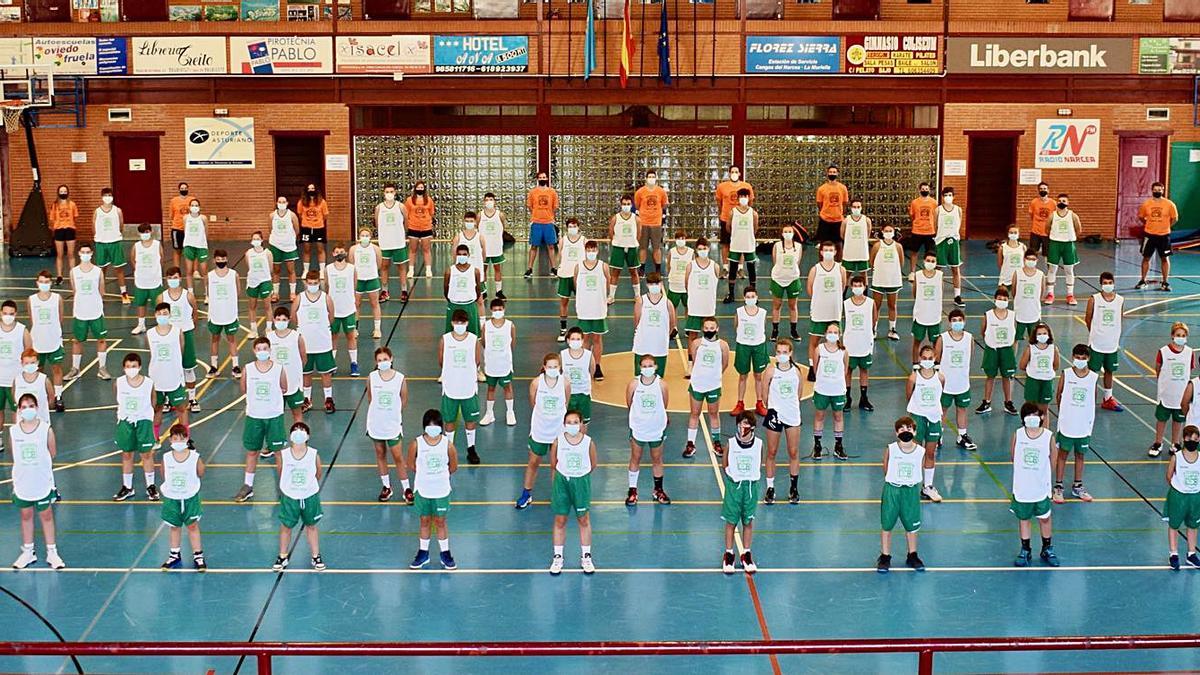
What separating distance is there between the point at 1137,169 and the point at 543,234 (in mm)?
17255

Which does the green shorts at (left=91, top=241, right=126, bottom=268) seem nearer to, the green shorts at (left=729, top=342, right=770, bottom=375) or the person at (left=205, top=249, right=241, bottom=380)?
the person at (left=205, top=249, right=241, bottom=380)

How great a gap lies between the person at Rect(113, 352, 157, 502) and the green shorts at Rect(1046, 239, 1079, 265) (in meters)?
19.3

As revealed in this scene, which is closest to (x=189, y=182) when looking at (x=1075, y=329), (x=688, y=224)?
(x=688, y=224)

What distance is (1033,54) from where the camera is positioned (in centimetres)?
3809

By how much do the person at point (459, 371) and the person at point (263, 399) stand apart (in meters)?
2.20

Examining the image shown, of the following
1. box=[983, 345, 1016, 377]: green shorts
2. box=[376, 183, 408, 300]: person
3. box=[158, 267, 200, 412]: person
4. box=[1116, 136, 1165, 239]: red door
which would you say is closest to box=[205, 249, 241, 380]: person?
box=[158, 267, 200, 412]: person

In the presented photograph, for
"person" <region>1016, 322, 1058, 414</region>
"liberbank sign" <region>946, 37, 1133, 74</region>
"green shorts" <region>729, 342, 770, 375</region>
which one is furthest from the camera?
"liberbank sign" <region>946, 37, 1133, 74</region>

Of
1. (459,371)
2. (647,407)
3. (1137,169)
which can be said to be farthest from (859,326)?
(1137,169)

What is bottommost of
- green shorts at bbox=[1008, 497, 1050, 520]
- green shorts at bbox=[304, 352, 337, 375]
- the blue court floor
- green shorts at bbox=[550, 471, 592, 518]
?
the blue court floor

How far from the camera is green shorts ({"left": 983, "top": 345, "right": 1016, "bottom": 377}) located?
2223 cm

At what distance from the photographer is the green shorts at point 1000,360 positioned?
72.9ft

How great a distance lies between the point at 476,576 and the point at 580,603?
142 cm

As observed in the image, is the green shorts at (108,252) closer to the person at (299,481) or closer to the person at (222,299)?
the person at (222,299)

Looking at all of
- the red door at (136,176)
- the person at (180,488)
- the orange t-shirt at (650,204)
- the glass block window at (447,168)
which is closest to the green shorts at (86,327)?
the person at (180,488)
